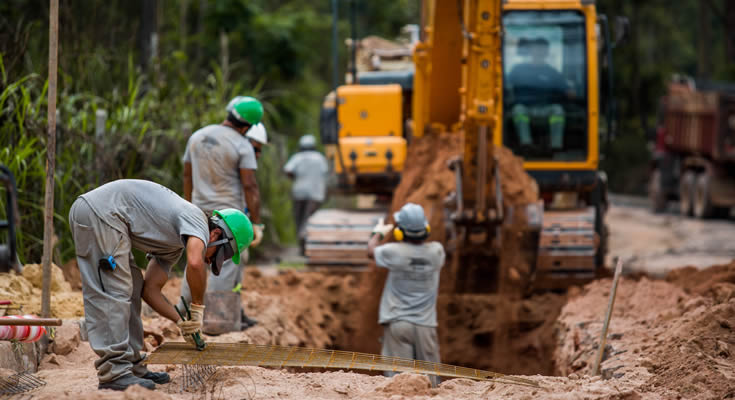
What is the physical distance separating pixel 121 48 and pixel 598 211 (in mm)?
6642

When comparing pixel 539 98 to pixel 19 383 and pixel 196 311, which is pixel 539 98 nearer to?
pixel 196 311

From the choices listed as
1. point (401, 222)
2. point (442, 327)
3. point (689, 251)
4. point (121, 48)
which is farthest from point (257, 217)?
point (689, 251)

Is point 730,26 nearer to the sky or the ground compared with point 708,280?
nearer to the sky

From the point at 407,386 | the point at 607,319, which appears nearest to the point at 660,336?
the point at 607,319

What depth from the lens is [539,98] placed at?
10.5 meters

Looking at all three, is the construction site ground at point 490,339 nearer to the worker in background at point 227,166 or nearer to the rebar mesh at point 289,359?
the rebar mesh at point 289,359

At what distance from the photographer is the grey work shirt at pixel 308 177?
1441 centimetres

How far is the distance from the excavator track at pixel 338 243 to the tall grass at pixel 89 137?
1743mm

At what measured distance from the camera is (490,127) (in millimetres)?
8391

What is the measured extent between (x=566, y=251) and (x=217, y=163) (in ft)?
13.0

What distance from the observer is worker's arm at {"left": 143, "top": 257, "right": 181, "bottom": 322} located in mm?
5617

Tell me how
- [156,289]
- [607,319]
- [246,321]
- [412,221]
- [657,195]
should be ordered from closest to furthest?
[156,289] < [607,319] < [412,221] < [246,321] < [657,195]

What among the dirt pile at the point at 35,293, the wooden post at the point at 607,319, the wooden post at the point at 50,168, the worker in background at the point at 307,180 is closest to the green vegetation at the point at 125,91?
the worker in background at the point at 307,180

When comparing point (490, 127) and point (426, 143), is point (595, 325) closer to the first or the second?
point (490, 127)
